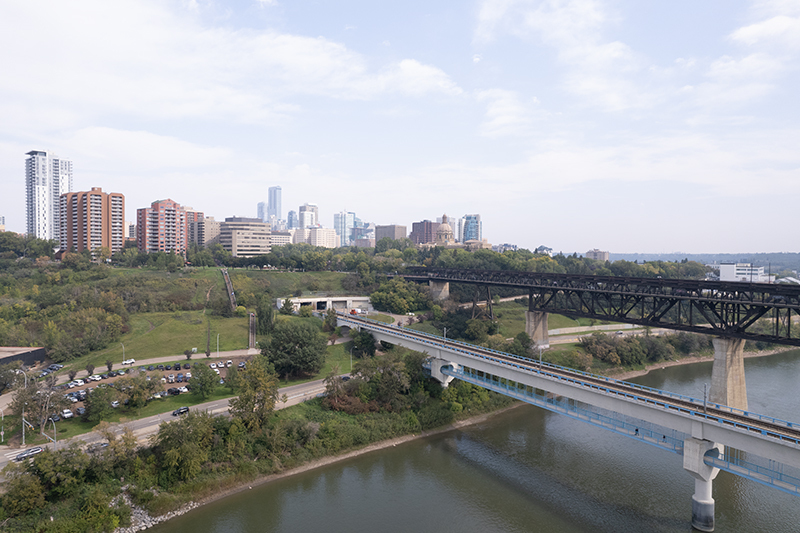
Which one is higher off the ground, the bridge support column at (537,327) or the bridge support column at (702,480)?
the bridge support column at (537,327)

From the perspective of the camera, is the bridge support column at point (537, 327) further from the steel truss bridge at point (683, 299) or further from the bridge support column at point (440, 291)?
the bridge support column at point (440, 291)

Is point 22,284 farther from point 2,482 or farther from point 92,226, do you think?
point 2,482

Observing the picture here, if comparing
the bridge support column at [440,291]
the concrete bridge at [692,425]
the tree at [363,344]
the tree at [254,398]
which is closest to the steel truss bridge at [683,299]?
the concrete bridge at [692,425]

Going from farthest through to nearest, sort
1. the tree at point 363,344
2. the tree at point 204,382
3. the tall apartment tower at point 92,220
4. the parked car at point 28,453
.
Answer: the tall apartment tower at point 92,220 < the tree at point 363,344 < the tree at point 204,382 < the parked car at point 28,453

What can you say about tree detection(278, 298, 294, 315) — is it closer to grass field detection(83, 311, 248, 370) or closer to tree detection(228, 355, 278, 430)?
grass field detection(83, 311, 248, 370)

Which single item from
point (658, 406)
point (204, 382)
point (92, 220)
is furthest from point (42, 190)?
point (658, 406)

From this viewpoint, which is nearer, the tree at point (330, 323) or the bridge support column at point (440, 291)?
the tree at point (330, 323)

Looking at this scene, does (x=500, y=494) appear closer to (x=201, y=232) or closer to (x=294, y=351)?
(x=294, y=351)

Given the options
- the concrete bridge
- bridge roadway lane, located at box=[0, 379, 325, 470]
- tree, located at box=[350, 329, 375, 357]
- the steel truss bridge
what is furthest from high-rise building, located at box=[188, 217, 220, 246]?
the concrete bridge
